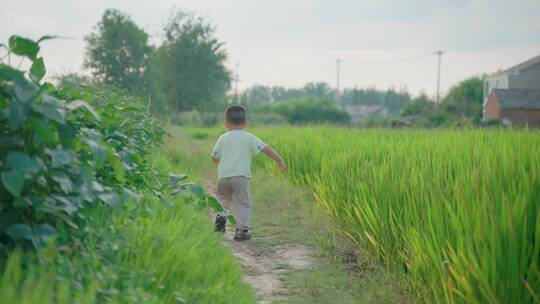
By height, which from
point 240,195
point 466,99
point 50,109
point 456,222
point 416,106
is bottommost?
point 240,195

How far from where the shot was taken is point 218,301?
10.8ft

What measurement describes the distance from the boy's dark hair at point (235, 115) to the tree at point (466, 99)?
49.2 meters

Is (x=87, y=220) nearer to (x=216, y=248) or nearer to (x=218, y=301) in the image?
(x=218, y=301)

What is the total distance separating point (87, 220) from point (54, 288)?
2.18 ft

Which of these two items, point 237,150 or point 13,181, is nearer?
point 13,181

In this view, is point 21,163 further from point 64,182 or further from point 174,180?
point 174,180

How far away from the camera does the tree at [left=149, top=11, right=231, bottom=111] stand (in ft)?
149

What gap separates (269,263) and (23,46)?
3069 mm

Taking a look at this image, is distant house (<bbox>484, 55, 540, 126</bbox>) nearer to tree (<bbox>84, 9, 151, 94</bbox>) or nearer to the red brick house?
the red brick house

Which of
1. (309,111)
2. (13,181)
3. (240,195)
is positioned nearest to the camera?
(13,181)

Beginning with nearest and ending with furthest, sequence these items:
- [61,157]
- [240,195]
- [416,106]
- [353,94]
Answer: [61,157] < [240,195] < [416,106] < [353,94]

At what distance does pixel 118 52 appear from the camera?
44.7 meters

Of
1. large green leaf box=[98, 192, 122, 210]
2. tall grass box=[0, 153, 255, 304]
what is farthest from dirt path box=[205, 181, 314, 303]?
large green leaf box=[98, 192, 122, 210]

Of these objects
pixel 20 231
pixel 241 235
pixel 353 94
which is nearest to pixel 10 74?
pixel 20 231
